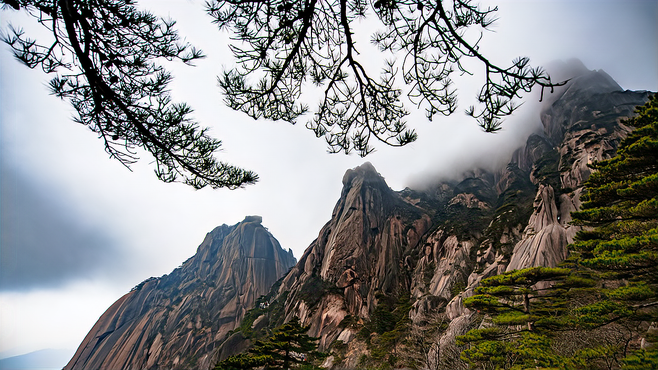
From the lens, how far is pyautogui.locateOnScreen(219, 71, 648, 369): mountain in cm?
1795

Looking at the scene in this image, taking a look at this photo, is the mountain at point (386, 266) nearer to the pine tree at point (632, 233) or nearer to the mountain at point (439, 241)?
the mountain at point (439, 241)

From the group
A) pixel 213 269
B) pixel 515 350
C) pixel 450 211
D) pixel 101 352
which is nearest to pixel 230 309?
pixel 213 269

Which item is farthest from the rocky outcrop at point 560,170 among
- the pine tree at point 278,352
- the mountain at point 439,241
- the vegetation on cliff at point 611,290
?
the pine tree at point 278,352

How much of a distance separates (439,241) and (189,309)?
1647 inches

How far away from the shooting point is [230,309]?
141 feet

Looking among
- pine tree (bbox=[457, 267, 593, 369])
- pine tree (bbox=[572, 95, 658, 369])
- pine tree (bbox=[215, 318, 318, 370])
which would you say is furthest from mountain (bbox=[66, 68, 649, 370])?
pine tree (bbox=[215, 318, 318, 370])

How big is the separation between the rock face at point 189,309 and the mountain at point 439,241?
30.5 feet

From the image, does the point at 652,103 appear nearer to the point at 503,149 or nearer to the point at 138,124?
the point at 138,124

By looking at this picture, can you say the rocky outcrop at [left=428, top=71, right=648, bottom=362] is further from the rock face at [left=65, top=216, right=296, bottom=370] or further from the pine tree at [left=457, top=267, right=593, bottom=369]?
the rock face at [left=65, top=216, right=296, bottom=370]

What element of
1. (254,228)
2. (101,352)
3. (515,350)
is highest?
(254,228)

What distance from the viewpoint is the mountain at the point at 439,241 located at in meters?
18.0

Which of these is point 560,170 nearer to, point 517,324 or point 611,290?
point 611,290

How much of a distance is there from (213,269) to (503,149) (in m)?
59.1

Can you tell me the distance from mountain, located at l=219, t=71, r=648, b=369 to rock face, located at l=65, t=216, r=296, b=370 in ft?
30.5
